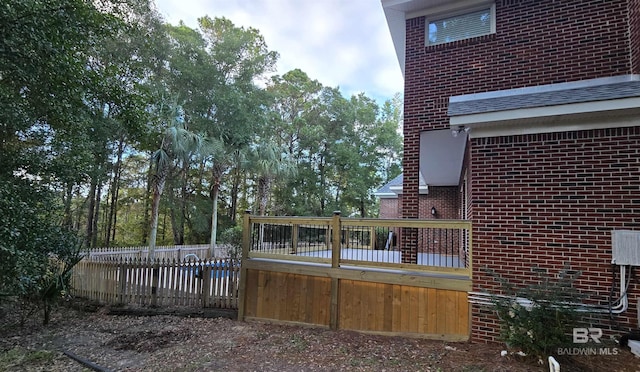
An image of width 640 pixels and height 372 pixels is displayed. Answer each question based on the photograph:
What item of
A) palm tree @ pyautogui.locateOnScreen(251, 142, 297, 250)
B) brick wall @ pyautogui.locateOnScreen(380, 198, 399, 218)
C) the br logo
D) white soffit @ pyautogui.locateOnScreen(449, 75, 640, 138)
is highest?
palm tree @ pyautogui.locateOnScreen(251, 142, 297, 250)

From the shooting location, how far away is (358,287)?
18.2 feet

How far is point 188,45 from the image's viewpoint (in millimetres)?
17375

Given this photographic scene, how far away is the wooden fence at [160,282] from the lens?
22.1ft

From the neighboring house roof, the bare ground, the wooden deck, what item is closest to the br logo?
the bare ground

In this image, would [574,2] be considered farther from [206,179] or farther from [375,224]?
[206,179]

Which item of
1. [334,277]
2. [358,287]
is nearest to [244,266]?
[334,277]

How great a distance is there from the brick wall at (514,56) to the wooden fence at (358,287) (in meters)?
1.43

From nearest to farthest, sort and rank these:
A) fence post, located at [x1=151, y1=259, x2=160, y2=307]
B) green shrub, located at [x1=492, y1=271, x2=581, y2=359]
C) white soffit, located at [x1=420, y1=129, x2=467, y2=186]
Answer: green shrub, located at [x1=492, y1=271, x2=581, y2=359] → white soffit, located at [x1=420, y1=129, x2=467, y2=186] → fence post, located at [x1=151, y1=259, x2=160, y2=307]

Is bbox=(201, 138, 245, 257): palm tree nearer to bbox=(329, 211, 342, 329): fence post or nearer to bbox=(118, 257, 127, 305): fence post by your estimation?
bbox=(118, 257, 127, 305): fence post

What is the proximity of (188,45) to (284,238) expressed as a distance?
14.7m

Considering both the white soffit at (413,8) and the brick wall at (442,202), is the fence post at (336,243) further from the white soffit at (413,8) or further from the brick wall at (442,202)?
the brick wall at (442,202)

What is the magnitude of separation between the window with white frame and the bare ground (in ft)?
18.4

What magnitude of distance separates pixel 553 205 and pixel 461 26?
4.08m

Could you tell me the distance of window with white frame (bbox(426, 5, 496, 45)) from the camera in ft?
20.6
